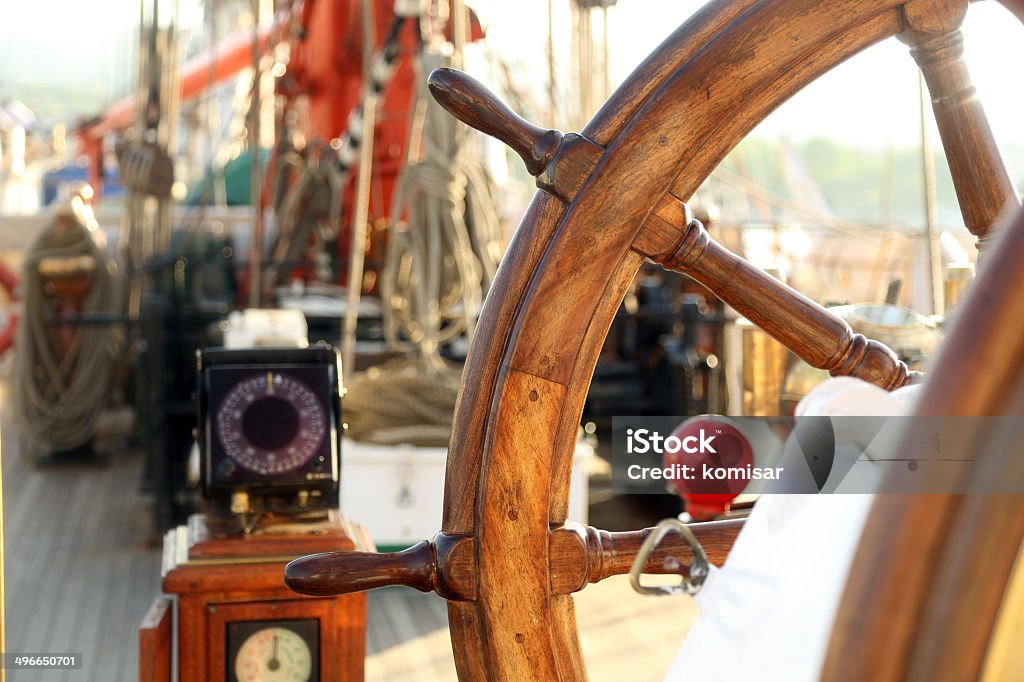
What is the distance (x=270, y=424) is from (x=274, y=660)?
24cm

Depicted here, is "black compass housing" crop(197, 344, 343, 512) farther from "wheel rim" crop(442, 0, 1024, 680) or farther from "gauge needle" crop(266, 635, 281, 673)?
"wheel rim" crop(442, 0, 1024, 680)

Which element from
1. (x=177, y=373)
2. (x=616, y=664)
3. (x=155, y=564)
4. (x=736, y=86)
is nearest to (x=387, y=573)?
(x=736, y=86)

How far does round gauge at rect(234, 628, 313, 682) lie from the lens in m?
1.20

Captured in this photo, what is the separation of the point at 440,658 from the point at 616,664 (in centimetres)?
35

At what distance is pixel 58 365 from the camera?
13.9ft

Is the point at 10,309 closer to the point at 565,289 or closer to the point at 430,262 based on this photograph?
the point at 430,262

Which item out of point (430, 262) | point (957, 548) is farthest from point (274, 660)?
point (430, 262)

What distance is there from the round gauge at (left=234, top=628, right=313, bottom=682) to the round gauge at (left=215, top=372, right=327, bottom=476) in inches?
6.8

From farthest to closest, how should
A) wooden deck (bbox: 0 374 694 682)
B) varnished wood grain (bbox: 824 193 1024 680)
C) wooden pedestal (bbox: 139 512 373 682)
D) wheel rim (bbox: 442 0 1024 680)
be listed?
wooden deck (bbox: 0 374 694 682)
wooden pedestal (bbox: 139 512 373 682)
wheel rim (bbox: 442 0 1024 680)
varnished wood grain (bbox: 824 193 1024 680)

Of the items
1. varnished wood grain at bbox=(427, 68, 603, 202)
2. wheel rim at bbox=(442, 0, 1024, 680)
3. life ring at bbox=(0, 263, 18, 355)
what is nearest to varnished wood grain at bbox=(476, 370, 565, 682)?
wheel rim at bbox=(442, 0, 1024, 680)

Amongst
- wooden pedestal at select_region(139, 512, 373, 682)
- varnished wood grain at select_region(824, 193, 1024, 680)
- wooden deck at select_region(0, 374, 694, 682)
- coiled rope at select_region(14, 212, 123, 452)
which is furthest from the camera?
coiled rope at select_region(14, 212, 123, 452)

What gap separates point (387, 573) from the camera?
31.2 inches

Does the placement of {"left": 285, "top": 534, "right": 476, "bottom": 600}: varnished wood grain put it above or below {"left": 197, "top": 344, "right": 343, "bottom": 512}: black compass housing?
below

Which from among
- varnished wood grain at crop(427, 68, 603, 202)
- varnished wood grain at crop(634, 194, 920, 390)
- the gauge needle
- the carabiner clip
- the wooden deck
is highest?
varnished wood grain at crop(427, 68, 603, 202)
